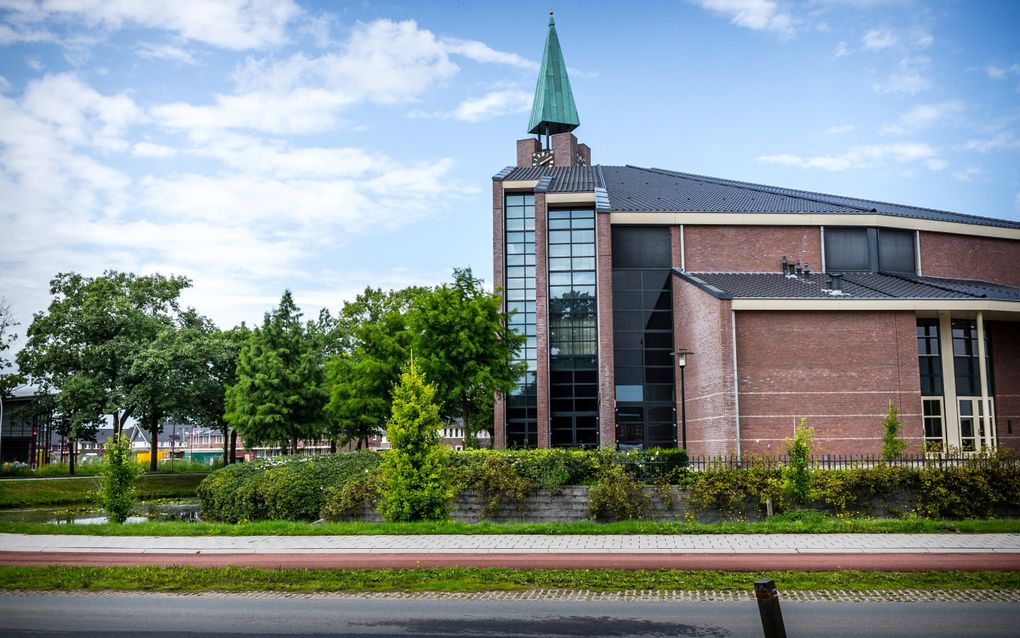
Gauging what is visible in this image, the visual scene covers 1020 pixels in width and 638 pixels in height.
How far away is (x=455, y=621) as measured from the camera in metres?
11.4

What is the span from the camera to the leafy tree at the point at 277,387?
45.6m

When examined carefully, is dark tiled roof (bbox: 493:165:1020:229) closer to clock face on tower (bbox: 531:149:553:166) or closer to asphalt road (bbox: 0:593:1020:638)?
clock face on tower (bbox: 531:149:553:166)

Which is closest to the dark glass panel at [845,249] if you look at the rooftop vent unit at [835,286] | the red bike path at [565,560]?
the rooftop vent unit at [835,286]

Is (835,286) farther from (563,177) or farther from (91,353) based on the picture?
(91,353)

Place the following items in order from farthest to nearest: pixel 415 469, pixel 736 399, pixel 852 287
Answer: pixel 852 287 → pixel 736 399 → pixel 415 469

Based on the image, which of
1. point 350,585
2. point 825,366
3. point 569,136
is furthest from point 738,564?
point 569,136

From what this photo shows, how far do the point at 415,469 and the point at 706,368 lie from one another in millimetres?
17899

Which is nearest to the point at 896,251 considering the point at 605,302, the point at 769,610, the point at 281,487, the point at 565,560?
the point at 605,302

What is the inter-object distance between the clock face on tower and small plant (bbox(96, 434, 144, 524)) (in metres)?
37.3

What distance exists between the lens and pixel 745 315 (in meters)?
34.5

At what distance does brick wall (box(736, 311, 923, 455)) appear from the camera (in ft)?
109

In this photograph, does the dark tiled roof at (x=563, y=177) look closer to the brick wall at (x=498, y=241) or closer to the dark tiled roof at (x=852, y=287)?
the brick wall at (x=498, y=241)

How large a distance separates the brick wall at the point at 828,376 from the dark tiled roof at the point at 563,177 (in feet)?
42.2

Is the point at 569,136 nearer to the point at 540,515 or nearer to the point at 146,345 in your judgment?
the point at 146,345
